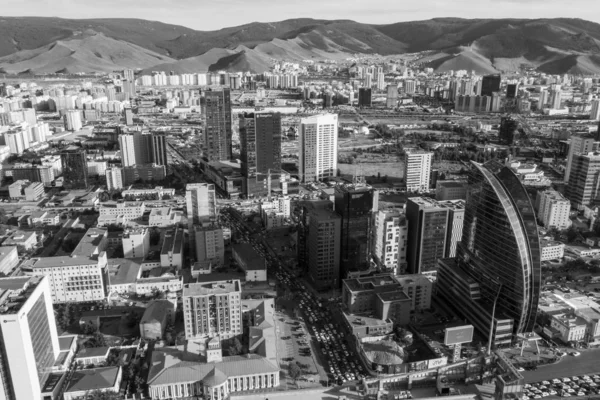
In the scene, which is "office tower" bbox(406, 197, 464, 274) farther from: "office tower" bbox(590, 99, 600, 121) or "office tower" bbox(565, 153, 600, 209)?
"office tower" bbox(590, 99, 600, 121)

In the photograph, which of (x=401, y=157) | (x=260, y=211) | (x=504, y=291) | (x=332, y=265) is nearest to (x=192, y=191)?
(x=260, y=211)

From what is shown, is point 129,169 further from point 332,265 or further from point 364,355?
point 364,355

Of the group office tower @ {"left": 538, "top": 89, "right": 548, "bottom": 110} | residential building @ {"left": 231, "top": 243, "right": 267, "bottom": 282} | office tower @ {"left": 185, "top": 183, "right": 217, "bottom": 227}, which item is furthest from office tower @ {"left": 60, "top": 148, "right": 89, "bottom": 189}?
office tower @ {"left": 538, "top": 89, "right": 548, "bottom": 110}

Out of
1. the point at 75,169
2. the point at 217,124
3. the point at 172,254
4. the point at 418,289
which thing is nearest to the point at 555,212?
the point at 418,289

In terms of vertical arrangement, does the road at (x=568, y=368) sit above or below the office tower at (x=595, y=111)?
below

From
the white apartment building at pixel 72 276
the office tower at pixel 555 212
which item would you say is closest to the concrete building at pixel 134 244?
the white apartment building at pixel 72 276

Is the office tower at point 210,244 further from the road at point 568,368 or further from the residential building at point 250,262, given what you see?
the road at point 568,368
